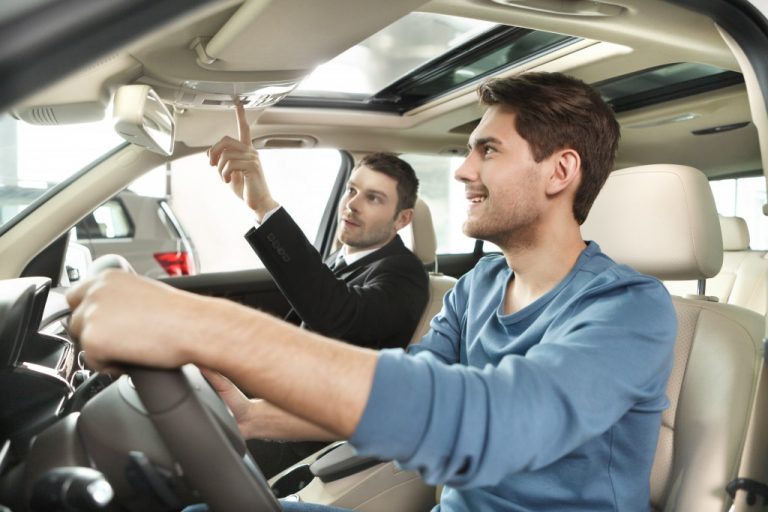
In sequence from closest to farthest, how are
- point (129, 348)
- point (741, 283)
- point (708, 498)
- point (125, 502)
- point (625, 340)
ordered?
point (129, 348) < point (125, 502) < point (625, 340) < point (708, 498) < point (741, 283)

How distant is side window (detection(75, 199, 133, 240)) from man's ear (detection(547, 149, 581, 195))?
135 centimetres

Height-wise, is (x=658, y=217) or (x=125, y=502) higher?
(x=658, y=217)

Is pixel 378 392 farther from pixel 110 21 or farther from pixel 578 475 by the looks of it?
pixel 578 475

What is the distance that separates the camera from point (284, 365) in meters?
0.72

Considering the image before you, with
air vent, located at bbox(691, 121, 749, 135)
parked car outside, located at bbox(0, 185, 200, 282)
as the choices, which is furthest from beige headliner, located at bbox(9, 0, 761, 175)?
air vent, located at bbox(691, 121, 749, 135)

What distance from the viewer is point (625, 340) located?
3.28ft

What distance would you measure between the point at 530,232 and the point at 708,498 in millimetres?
617

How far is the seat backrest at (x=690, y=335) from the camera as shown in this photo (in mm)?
1333

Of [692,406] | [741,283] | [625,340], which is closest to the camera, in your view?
[625,340]

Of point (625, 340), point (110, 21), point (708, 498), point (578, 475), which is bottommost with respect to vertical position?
point (708, 498)

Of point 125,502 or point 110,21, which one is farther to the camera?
point 125,502

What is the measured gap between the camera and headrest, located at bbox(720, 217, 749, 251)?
4.23 metres

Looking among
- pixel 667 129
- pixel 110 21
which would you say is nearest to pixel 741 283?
pixel 667 129

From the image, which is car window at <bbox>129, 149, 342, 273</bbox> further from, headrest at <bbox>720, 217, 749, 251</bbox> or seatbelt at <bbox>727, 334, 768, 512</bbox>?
headrest at <bbox>720, 217, 749, 251</bbox>
